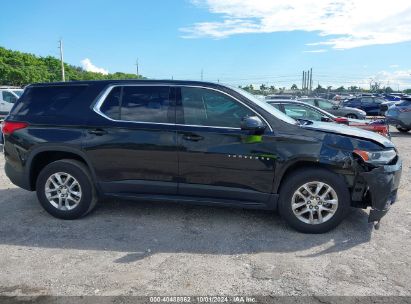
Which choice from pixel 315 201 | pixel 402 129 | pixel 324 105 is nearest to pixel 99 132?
pixel 315 201

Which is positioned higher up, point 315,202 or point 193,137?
point 193,137

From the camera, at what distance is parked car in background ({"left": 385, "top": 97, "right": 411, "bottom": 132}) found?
16.3 meters

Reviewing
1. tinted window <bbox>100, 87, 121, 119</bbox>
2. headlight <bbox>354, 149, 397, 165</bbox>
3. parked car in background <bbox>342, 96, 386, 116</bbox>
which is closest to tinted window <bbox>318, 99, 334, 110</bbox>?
parked car in background <bbox>342, 96, 386, 116</bbox>

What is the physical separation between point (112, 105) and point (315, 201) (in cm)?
279

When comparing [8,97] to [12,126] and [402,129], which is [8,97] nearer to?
[12,126]

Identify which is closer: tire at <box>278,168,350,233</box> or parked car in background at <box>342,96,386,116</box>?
tire at <box>278,168,350,233</box>

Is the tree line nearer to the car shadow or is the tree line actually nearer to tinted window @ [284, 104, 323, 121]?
tinted window @ [284, 104, 323, 121]

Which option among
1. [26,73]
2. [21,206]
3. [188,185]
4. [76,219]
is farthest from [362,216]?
[26,73]

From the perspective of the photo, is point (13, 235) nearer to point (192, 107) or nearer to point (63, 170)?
A: point (63, 170)

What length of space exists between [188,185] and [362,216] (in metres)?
2.43

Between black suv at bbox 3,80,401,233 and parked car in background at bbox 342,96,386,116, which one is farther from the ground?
black suv at bbox 3,80,401,233

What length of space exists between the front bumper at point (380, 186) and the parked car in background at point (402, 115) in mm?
13369

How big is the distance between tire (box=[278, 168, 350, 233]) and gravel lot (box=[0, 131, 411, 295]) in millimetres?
143

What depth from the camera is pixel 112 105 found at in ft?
16.3
